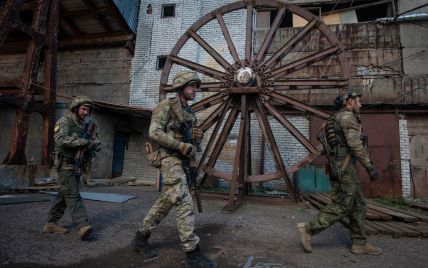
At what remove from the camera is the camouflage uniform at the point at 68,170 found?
3139mm

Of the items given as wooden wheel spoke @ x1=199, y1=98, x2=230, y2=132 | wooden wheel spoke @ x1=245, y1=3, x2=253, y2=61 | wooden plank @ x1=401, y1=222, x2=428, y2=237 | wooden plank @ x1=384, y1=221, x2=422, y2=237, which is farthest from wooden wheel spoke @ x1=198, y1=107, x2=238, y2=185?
wooden plank @ x1=401, y1=222, x2=428, y2=237

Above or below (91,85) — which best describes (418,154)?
below

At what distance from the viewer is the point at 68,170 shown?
128 inches

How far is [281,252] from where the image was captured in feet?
9.54

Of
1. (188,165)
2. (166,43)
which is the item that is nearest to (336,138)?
(188,165)

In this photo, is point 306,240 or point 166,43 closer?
point 306,240

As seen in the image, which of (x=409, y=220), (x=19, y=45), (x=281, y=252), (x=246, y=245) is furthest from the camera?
(x=19, y=45)

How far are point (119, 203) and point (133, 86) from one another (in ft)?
19.7

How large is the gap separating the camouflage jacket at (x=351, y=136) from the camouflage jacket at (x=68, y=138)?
3115 millimetres

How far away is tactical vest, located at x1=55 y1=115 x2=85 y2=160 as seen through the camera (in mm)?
3268

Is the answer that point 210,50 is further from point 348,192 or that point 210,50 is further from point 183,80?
point 348,192

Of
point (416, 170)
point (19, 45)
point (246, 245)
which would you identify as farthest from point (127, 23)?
point (416, 170)

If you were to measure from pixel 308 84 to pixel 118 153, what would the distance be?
7.83 meters

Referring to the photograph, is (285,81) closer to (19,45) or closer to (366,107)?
(366,107)
